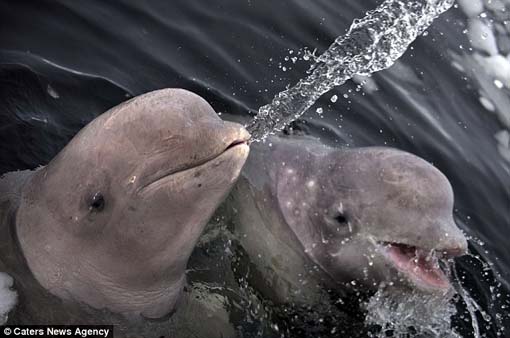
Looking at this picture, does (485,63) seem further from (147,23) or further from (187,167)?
(187,167)

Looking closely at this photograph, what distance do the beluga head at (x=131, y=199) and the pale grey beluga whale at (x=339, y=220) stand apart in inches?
41.3

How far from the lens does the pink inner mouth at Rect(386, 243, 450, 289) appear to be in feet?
19.6

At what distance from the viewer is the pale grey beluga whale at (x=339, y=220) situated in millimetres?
6070

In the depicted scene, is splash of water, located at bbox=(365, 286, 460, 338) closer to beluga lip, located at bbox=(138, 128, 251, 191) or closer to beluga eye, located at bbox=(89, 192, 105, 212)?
beluga lip, located at bbox=(138, 128, 251, 191)

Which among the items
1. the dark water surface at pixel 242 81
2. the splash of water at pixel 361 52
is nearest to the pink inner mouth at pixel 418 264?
the dark water surface at pixel 242 81

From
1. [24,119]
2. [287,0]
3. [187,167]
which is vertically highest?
[187,167]

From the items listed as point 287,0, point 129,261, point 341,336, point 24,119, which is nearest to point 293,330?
point 341,336

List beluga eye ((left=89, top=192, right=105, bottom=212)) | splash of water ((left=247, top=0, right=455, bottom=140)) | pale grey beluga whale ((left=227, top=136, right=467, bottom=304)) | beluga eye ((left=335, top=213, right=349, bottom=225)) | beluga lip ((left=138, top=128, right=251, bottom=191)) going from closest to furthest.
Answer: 1. beluga lip ((left=138, top=128, right=251, bottom=191))
2. beluga eye ((left=89, top=192, right=105, bottom=212))
3. pale grey beluga whale ((left=227, top=136, right=467, bottom=304))
4. beluga eye ((left=335, top=213, right=349, bottom=225))
5. splash of water ((left=247, top=0, right=455, bottom=140))

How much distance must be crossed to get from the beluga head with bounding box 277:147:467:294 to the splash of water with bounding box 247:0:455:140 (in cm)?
130

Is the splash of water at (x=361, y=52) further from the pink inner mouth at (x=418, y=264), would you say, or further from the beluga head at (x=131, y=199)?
the beluga head at (x=131, y=199)

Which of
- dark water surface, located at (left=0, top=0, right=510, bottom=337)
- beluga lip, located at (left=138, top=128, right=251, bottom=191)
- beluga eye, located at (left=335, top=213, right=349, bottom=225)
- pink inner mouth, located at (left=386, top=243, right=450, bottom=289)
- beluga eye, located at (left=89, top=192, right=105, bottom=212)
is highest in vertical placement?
beluga lip, located at (left=138, top=128, right=251, bottom=191)

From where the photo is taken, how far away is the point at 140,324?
604cm

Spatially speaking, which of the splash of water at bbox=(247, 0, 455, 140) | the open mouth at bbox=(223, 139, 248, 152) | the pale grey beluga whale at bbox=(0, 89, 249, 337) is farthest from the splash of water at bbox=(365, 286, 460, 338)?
the splash of water at bbox=(247, 0, 455, 140)

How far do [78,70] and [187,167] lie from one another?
11.6ft
